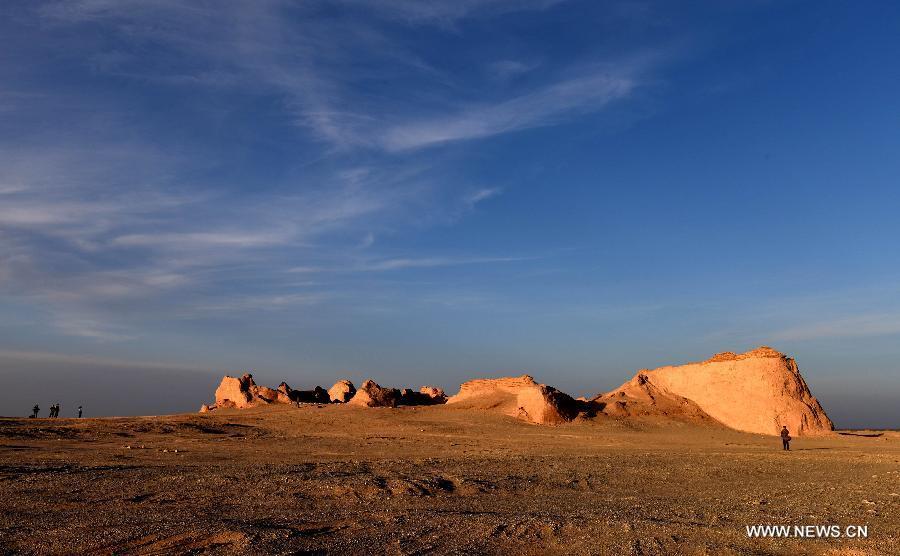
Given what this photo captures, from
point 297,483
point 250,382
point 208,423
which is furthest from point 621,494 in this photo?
point 250,382

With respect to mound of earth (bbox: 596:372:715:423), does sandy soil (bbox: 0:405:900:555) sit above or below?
below

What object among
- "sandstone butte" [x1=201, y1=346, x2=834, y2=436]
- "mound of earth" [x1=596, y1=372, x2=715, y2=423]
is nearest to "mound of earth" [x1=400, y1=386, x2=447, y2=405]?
"sandstone butte" [x1=201, y1=346, x2=834, y2=436]

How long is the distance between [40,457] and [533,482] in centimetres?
1365

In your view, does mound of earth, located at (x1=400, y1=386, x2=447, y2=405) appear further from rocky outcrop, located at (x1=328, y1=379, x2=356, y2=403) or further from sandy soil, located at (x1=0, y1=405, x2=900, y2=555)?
sandy soil, located at (x1=0, y1=405, x2=900, y2=555)

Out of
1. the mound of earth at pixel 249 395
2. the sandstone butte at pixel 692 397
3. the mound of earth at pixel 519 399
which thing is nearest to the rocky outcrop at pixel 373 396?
the sandstone butte at pixel 692 397

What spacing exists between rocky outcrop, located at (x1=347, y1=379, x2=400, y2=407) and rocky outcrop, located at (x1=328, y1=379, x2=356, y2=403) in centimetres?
761

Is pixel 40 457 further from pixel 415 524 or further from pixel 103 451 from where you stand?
pixel 415 524

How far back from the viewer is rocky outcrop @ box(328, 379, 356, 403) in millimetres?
45966

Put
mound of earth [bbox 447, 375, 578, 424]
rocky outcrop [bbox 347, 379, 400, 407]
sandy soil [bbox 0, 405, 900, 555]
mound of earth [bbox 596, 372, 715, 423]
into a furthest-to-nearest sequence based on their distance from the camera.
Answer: rocky outcrop [bbox 347, 379, 400, 407], mound of earth [bbox 596, 372, 715, 423], mound of earth [bbox 447, 375, 578, 424], sandy soil [bbox 0, 405, 900, 555]

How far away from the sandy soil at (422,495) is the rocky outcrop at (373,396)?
12.8m

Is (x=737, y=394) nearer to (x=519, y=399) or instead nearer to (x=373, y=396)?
(x=519, y=399)

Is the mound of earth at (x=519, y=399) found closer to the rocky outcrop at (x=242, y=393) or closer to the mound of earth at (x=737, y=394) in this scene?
the mound of earth at (x=737, y=394)

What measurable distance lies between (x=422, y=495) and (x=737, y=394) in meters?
26.0

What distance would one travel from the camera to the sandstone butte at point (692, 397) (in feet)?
100
